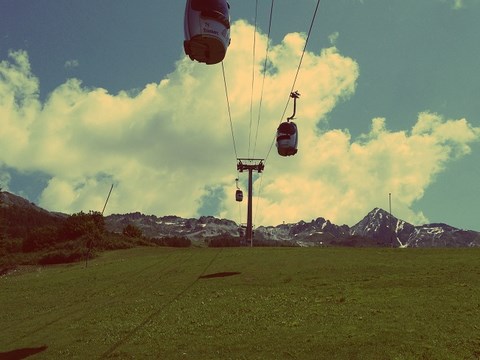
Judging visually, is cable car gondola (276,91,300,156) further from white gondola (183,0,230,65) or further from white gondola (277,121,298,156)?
white gondola (183,0,230,65)

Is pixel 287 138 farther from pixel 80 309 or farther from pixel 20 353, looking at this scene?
pixel 20 353

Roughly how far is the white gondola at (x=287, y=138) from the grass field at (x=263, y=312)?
9327 mm

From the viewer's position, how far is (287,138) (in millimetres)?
29266

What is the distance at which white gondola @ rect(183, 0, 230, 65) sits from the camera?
14117 millimetres

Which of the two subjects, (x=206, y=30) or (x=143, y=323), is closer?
(x=206, y=30)

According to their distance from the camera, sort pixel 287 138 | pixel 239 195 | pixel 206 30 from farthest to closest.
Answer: pixel 239 195 < pixel 287 138 < pixel 206 30

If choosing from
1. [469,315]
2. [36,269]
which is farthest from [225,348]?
[36,269]

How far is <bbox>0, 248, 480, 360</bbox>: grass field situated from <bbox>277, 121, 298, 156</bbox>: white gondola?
9.33 meters

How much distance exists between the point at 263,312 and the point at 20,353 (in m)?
12.0

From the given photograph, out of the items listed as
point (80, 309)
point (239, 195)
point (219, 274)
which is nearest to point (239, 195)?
point (239, 195)

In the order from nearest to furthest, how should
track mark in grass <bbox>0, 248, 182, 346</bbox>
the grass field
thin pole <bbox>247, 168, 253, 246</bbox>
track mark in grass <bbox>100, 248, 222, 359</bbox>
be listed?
the grass field
track mark in grass <bbox>100, 248, 222, 359</bbox>
track mark in grass <bbox>0, 248, 182, 346</bbox>
thin pole <bbox>247, 168, 253, 246</bbox>

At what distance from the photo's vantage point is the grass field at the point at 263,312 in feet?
61.0

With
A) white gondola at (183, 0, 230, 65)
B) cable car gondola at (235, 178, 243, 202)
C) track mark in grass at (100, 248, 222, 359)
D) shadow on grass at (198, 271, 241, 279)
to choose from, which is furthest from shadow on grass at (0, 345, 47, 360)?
cable car gondola at (235, 178, 243, 202)

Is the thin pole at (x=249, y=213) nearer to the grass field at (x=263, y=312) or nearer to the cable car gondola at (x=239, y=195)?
the cable car gondola at (x=239, y=195)
